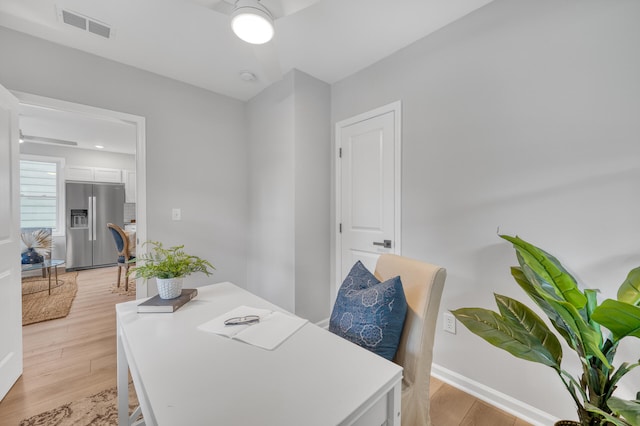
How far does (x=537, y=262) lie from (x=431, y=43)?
171 centimetres

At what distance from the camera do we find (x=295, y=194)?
247cm

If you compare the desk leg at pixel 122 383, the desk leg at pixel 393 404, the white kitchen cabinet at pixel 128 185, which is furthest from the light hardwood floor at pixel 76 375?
the white kitchen cabinet at pixel 128 185

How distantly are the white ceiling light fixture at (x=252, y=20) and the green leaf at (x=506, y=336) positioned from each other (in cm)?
155

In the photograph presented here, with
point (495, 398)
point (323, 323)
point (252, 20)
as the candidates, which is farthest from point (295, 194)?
point (495, 398)

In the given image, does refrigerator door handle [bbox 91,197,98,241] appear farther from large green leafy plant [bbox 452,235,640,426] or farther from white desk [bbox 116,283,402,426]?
large green leafy plant [bbox 452,235,640,426]

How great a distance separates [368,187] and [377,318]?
1.48 m

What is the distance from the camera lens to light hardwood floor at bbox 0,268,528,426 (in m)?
1.60

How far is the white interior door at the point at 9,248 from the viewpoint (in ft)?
5.76

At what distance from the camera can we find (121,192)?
5.73m

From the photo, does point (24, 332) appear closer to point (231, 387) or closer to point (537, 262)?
point (231, 387)

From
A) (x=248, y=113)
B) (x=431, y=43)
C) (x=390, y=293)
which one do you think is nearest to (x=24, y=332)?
(x=248, y=113)

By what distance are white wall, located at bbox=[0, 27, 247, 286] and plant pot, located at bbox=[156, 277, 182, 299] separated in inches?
56.7

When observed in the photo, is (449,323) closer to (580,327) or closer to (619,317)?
(580,327)

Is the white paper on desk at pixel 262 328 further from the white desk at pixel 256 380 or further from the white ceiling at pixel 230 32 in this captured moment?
the white ceiling at pixel 230 32
